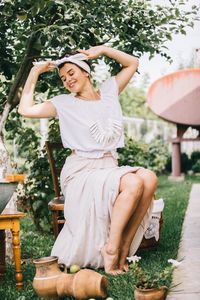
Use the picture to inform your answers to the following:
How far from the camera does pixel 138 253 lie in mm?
4230

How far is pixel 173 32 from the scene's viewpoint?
4746 millimetres

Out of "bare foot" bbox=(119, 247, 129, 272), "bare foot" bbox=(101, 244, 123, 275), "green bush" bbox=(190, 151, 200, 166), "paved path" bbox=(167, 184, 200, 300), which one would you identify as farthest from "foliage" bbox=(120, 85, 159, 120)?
"bare foot" bbox=(101, 244, 123, 275)

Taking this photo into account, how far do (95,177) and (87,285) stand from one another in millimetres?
997

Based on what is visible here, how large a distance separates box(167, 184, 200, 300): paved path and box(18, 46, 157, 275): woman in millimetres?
386

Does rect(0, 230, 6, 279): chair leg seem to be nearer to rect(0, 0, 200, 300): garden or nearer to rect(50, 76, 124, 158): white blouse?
rect(0, 0, 200, 300): garden

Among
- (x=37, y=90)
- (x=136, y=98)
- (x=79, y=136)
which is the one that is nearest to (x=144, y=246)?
(x=79, y=136)

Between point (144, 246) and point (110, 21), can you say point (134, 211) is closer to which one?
point (144, 246)

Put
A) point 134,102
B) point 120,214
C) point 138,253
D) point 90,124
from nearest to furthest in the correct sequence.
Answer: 1. point 120,214
2. point 90,124
3. point 138,253
4. point 134,102

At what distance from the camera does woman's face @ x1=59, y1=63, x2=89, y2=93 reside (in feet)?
12.6

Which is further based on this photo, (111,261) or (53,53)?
(53,53)

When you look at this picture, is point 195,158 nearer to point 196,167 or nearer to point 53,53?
point 196,167

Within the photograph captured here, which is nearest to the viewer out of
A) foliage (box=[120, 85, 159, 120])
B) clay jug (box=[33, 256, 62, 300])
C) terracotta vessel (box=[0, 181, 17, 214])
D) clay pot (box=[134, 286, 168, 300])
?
clay pot (box=[134, 286, 168, 300])

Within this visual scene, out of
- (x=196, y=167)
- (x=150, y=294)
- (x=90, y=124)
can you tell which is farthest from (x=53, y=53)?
(x=196, y=167)

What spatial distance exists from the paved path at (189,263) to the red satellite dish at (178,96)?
5.87 meters
